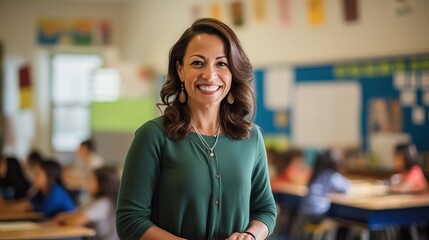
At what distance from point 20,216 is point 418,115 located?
3.57 m

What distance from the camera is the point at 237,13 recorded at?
8.63 m

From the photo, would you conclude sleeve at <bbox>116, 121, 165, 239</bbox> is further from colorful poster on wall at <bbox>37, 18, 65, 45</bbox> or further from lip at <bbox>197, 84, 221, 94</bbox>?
colorful poster on wall at <bbox>37, 18, 65, 45</bbox>

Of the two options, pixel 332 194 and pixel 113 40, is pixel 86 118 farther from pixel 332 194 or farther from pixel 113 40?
pixel 332 194

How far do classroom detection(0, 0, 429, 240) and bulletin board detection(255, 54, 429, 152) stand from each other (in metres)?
0.02

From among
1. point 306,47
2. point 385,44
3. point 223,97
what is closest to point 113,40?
point 306,47

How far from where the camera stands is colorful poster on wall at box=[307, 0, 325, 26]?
7406 millimetres

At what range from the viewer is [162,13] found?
10.2 m

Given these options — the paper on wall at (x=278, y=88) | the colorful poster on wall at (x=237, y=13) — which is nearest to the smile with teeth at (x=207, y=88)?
the paper on wall at (x=278, y=88)

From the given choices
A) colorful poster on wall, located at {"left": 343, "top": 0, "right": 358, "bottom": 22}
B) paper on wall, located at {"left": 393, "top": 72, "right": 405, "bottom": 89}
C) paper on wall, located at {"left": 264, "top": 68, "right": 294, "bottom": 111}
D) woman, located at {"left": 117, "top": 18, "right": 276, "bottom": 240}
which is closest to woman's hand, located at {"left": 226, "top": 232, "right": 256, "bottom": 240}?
woman, located at {"left": 117, "top": 18, "right": 276, "bottom": 240}

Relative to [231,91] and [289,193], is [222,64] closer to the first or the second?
[231,91]

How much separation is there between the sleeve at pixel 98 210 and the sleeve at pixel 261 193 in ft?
10.3

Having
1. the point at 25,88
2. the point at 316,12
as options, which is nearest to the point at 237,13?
the point at 316,12

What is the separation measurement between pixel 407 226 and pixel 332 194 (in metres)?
0.70

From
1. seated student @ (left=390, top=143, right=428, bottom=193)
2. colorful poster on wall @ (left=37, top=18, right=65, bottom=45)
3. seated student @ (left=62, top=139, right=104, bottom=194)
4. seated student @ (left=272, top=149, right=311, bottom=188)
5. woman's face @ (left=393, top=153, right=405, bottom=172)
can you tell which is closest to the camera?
seated student @ (left=390, top=143, right=428, bottom=193)
